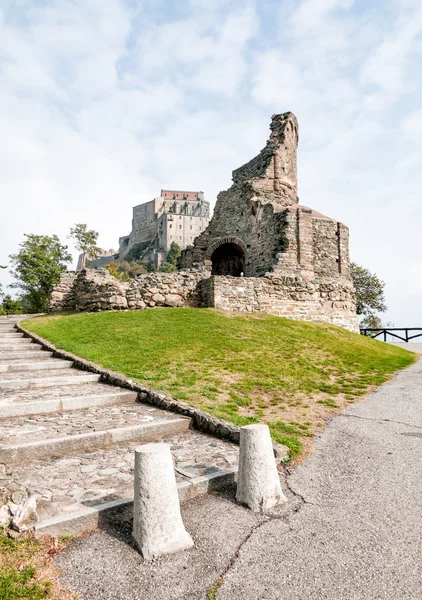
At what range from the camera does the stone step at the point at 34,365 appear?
832 cm

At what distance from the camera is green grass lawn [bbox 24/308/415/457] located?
21.9ft

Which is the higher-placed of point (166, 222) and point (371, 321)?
point (166, 222)

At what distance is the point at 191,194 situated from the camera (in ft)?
358

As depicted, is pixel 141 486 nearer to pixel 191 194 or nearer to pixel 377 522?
pixel 377 522

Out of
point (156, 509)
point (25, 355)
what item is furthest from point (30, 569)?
point (25, 355)

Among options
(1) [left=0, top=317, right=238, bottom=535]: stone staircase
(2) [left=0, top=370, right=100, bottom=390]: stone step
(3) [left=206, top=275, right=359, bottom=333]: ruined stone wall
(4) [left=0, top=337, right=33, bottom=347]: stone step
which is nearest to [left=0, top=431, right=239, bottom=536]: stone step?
(1) [left=0, top=317, right=238, bottom=535]: stone staircase

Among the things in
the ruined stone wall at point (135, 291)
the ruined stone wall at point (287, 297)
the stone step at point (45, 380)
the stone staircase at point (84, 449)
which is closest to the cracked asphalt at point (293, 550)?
the stone staircase at point (84, 449)

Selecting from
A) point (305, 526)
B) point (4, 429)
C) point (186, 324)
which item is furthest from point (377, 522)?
point (186, 324)

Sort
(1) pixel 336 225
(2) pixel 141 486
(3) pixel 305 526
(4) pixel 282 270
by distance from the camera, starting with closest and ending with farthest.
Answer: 1. (2) pixel 141 486
2. (3) pixel 305 526
3. (4) pixel 282 270
4. (1) pixel 336 225

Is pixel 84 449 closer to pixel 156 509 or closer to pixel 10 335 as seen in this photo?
pixel 156 509

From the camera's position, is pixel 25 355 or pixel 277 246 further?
pixel 277 246

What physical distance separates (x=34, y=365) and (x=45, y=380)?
1.49 meters

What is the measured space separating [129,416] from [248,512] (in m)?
2.77

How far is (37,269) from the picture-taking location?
35438 millimetres
